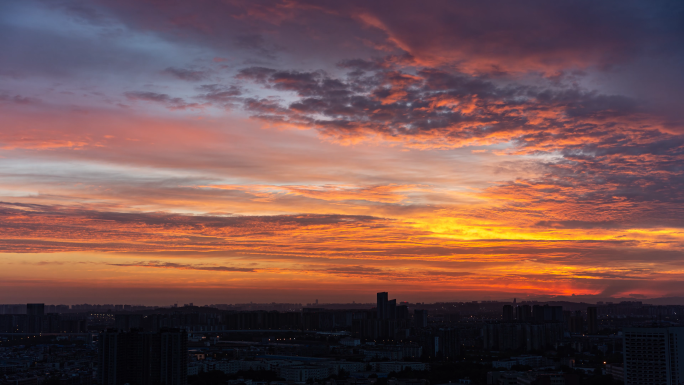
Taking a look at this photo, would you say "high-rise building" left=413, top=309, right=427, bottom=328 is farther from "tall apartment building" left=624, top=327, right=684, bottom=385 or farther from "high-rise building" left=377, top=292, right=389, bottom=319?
"tall apartment building" left=624, top=327, right=684, bottom=385

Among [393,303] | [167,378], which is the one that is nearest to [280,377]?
[167,378]

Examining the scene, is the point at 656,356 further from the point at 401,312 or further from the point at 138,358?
the point at 401,312

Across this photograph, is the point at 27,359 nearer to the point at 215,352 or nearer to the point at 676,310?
the point at 215,352

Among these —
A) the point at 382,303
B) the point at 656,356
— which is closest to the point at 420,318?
the point at 382,303

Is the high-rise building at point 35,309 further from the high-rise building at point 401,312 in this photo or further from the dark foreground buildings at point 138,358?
the dark foreground buildings at point 138,358

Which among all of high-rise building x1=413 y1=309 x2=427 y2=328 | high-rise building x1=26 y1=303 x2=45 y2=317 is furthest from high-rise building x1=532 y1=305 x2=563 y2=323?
high-rise building x1=26 y1=303 x2=45 y2=317

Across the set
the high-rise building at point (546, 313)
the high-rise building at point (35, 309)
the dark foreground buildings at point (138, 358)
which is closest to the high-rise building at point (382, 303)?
the high-rise building at point (546, 313)
